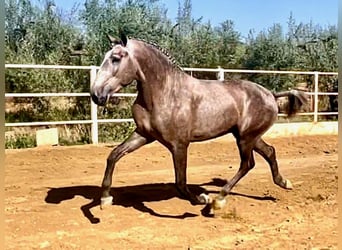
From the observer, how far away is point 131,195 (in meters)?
4.87

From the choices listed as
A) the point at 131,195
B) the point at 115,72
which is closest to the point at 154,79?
the point at 115,72

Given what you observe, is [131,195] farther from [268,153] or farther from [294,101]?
[294,101]

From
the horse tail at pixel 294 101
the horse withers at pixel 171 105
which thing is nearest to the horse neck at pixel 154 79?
the horse withers at pixel 171 105

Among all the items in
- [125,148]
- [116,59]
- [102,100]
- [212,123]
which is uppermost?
[116,59]

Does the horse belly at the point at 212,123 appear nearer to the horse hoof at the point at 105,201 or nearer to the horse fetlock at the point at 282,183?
the horse hoof at the point at 105,201

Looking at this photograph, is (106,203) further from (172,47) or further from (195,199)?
(172,47)

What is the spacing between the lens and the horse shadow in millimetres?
4293

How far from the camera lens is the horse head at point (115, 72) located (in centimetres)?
368

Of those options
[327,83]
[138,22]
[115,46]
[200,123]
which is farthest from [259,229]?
[327,83]

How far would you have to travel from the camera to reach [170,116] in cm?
393

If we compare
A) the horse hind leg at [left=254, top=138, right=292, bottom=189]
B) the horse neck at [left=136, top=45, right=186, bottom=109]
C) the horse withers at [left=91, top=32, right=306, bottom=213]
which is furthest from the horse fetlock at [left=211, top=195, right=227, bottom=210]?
the horse neck at [left=136, top=45, right=186, bottom=109]

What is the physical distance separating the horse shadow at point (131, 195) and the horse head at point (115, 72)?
3.46 feet

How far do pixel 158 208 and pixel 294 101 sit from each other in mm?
1792

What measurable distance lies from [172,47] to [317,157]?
20.2ft
